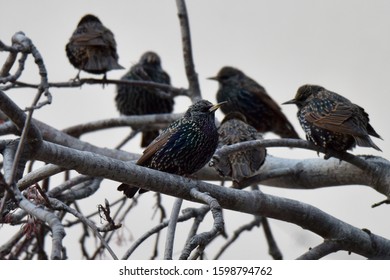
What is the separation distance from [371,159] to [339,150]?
0.96ft

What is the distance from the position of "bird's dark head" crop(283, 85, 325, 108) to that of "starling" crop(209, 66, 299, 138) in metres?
2.69

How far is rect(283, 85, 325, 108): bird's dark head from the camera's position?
6.09 m

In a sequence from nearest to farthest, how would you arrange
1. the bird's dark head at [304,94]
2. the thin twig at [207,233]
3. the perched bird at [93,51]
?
the thin twig at [207,233], the bird's dark head at [304,94], the perched bird at [93,51]

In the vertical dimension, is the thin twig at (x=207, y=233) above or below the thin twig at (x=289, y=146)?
below

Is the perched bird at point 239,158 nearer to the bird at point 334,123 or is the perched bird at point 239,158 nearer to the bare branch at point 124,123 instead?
the bird at point 334,123

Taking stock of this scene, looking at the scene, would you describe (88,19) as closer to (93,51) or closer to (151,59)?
(93,51)

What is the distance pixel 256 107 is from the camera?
902cm

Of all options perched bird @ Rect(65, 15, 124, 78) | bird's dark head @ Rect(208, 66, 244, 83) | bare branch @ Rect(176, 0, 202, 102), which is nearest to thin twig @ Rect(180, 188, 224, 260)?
bare branch @ Rect(176, 0, 202, 102)

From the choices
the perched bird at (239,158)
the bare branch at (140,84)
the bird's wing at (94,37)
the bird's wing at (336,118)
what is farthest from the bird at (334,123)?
the bird's wing at (94,37)

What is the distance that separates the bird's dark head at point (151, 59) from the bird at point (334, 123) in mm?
4117

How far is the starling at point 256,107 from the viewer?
352 inches

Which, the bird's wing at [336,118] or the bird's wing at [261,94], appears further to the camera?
the bird's wing at [261,94]

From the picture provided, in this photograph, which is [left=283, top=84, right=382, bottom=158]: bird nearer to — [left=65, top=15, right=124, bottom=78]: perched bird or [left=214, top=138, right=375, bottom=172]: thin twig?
[left=214, top=138, right=375, bottom=172]: thin twig

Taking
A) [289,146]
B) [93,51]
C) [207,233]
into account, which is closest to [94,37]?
[93,51]
